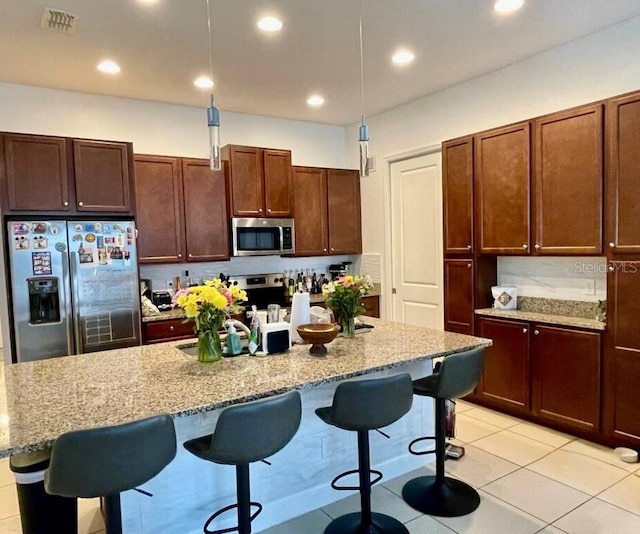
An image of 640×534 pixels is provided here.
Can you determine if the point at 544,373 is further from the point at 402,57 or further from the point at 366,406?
the point at 402,57

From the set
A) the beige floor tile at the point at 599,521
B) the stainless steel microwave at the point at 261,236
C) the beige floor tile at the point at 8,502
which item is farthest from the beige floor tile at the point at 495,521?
the stainless steel microwave at the point at 261,236

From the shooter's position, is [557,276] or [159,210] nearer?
[557,276]

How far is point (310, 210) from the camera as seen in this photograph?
17.1ft

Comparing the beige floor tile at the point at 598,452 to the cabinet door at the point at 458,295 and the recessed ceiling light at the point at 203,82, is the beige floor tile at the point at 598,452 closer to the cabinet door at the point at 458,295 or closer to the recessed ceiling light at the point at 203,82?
the cabinet door at the point at 458,295

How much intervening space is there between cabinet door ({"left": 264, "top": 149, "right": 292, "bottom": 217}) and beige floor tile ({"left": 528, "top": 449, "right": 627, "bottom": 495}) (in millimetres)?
3246

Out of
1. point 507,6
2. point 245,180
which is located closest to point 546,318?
point 507,6

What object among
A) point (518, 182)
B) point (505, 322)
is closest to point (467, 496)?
point (505, 322)

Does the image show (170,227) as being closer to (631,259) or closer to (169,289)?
(169,289)

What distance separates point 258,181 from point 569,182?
2851mm

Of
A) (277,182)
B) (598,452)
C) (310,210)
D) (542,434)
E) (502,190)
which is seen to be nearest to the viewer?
(598,452)

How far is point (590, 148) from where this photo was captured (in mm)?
3139

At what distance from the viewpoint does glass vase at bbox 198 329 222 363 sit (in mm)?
2332

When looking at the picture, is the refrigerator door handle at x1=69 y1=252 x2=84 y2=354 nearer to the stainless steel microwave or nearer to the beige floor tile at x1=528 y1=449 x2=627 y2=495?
the stainless steel microwave

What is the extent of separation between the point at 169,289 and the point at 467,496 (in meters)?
3.28
